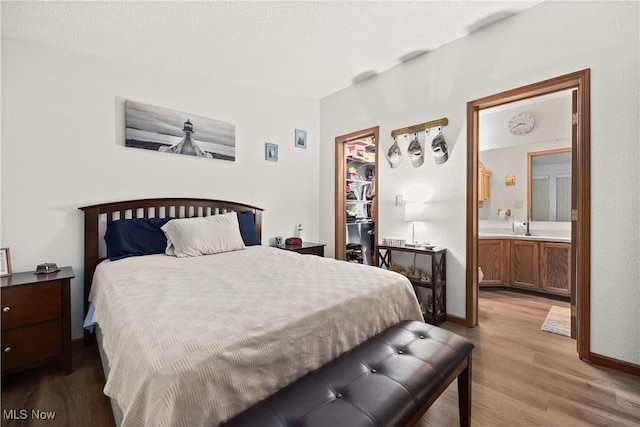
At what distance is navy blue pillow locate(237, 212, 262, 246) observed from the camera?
3045mm

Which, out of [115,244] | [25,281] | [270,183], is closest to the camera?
[25,281]

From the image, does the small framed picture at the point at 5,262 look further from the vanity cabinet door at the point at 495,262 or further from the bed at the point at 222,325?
the vanity cabinet door at the point at 495,262

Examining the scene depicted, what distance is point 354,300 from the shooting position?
56.4 inches

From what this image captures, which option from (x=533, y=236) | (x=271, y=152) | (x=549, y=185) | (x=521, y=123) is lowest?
(x=533, y=236)

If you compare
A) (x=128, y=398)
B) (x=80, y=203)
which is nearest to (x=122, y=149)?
(x=80, y=203)

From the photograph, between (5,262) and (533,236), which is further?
(533,236)

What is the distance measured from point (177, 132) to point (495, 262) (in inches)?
173

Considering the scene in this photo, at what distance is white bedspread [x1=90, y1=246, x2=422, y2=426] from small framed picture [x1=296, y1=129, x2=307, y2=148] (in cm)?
234

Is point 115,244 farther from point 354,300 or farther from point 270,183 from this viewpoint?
point 354,300

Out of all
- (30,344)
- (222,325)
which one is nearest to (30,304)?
(30,344)

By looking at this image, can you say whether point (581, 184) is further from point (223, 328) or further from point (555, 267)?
point (223, 328)

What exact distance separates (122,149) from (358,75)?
8.64ft

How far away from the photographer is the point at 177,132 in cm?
289

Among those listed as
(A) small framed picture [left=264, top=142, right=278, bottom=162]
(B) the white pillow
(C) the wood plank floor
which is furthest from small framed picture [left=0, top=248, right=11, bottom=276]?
(A) small framed picture [left=264, top=142, right=278, bottom=162]
